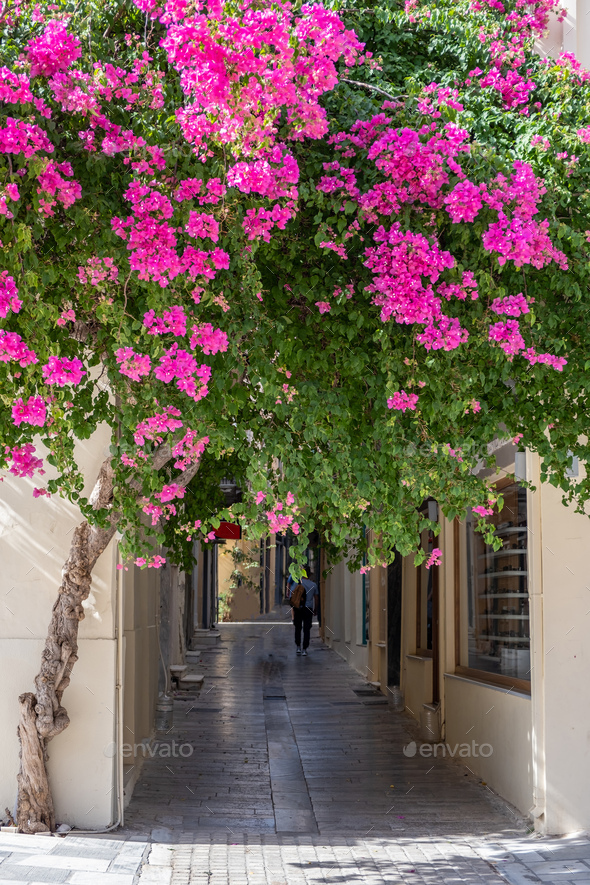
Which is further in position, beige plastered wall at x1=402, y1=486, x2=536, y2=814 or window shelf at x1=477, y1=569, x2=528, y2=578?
window shelf at x1=477, y1=569, x2=528, y2=578

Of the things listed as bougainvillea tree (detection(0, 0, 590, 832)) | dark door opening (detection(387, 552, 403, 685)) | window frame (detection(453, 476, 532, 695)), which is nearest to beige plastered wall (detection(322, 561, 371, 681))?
dark door opening (detection(387, 552, 403, 685))

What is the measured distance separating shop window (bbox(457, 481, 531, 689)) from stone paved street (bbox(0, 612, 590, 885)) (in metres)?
1.03

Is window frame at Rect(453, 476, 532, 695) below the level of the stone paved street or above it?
above

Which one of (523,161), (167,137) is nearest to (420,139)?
(523,161)

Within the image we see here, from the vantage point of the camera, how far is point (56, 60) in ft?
13.2

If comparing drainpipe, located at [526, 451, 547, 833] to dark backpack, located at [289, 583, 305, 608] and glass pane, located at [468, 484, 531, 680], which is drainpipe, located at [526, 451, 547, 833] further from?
dark backpack, located at [289, 583, 305, 608]

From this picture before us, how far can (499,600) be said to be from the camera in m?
8.55

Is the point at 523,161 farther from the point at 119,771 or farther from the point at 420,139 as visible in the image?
the point at 119,771

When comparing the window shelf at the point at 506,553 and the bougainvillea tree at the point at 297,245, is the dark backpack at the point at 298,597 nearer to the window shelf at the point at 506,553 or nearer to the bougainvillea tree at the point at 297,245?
the window shelf at the point at 506,553

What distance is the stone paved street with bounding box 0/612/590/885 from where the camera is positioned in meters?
5.62

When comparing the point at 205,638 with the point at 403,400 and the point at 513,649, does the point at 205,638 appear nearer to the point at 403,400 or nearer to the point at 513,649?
the point at 513,649

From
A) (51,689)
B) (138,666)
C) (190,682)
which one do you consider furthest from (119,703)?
(190,682)

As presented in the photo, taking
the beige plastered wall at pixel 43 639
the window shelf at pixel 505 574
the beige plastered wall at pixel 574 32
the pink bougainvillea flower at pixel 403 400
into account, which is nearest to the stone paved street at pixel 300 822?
the beige plastered wall at pixel 43 639

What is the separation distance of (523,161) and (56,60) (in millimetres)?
2191
